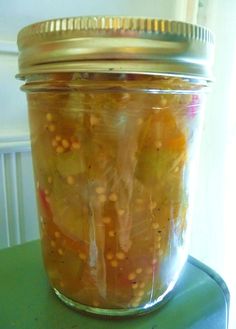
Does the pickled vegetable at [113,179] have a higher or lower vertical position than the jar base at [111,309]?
higher

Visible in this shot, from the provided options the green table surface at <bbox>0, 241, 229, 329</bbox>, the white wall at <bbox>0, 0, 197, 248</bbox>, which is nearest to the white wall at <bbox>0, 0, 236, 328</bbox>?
the white wall at <bbox>0, 0, 197, 248</bbox>

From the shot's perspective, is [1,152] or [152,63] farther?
[1,152]

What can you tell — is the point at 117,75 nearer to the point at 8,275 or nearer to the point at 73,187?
the point at 73,187

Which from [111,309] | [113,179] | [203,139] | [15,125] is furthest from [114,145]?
[203,139]

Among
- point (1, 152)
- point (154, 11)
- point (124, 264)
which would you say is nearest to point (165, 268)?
point (124, 264)

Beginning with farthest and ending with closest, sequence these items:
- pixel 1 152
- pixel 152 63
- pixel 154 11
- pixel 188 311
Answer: pixel 154 11 → pixel 1 152 → pixel 188 311 → pixel 152 63

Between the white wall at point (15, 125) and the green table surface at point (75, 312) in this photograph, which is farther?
the white wall at point (15, 125)

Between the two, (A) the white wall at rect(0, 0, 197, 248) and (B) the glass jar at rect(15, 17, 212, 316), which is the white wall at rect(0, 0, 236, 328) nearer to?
(A) the white wall at rect(0, 0, 197, 248)

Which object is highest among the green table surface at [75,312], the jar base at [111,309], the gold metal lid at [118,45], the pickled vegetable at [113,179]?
the gold metal lid at [118,45]

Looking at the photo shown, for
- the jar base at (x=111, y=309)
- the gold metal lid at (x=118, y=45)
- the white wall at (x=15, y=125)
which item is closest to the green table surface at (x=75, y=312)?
the jar base at (x=111, y=309)

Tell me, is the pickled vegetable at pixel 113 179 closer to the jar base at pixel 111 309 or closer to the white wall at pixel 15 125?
the jar base at pixel 111 309
